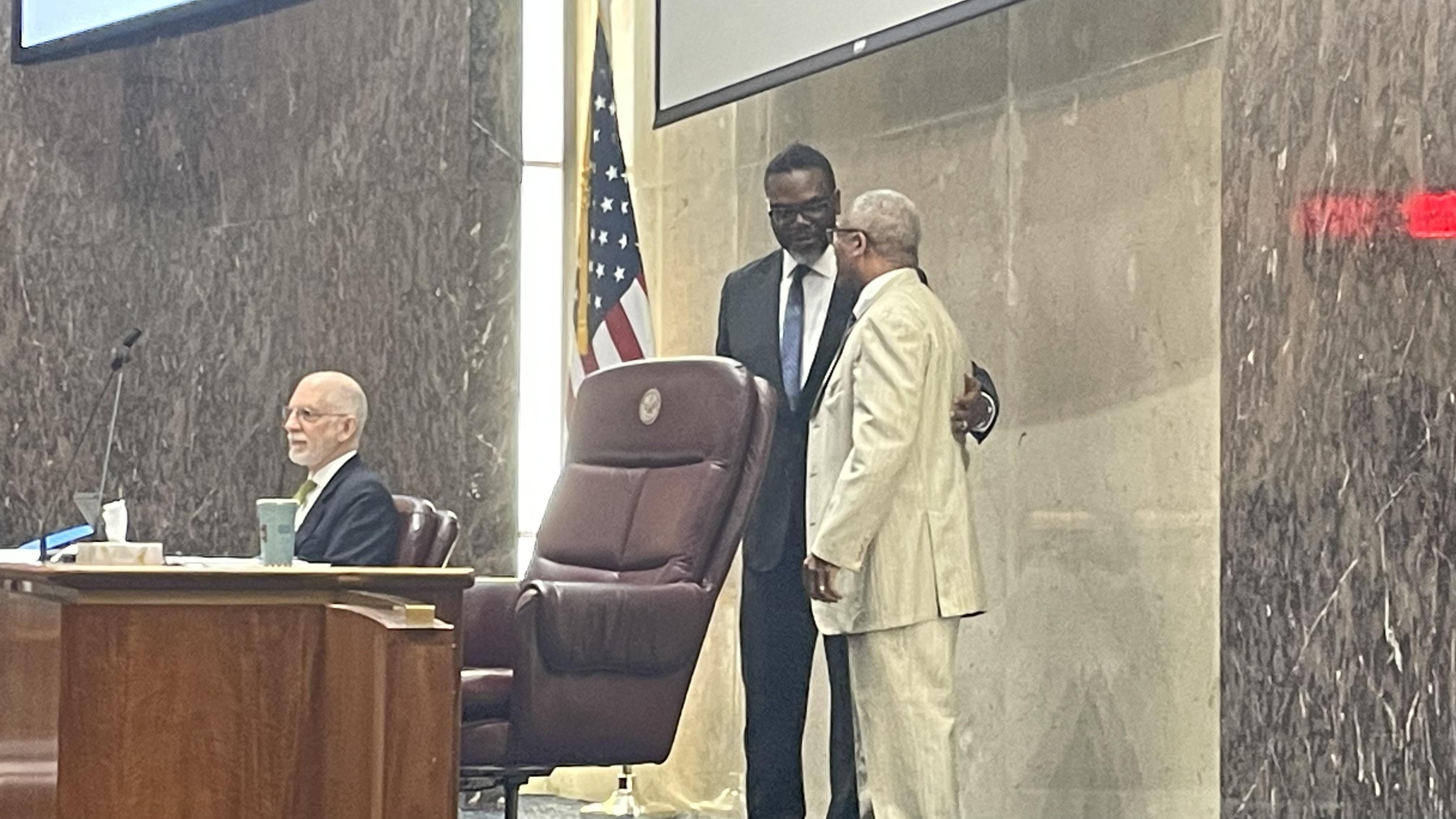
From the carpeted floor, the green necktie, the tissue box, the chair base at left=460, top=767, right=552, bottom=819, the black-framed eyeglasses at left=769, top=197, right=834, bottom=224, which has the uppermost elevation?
the black-framed eyeglasses at left=769, top=197, right=834, bottom=224

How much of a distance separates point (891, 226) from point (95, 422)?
13.4 feet

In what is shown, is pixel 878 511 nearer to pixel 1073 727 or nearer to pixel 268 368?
pixel 1073 727

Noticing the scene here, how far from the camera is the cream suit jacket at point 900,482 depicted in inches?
177

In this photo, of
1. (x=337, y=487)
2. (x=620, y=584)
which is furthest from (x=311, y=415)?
(x=620, y=584)

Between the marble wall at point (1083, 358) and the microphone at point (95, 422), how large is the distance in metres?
2.10

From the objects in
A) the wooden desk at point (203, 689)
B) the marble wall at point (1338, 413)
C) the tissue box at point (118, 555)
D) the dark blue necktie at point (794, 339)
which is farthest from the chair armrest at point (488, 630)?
the marble wall at point (1338, 413)

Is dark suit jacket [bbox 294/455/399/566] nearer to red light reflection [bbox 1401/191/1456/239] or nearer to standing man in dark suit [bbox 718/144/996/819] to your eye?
standing man in dark suit [bbox 718/144/996/819]

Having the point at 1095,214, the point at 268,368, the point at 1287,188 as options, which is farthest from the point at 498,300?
the point at 1287,188

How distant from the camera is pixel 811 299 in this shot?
5.31 m

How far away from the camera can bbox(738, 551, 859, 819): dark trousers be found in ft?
16.8

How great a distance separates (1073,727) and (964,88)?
A: 167 cm

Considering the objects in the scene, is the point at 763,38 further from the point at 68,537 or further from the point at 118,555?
the point at 118,555

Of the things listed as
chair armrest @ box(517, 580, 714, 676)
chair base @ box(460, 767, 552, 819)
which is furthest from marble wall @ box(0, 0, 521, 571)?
chair armrest @ box(517, 580, 714, 676)

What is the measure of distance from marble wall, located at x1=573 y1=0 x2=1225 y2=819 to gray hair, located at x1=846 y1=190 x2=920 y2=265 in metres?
0.58
